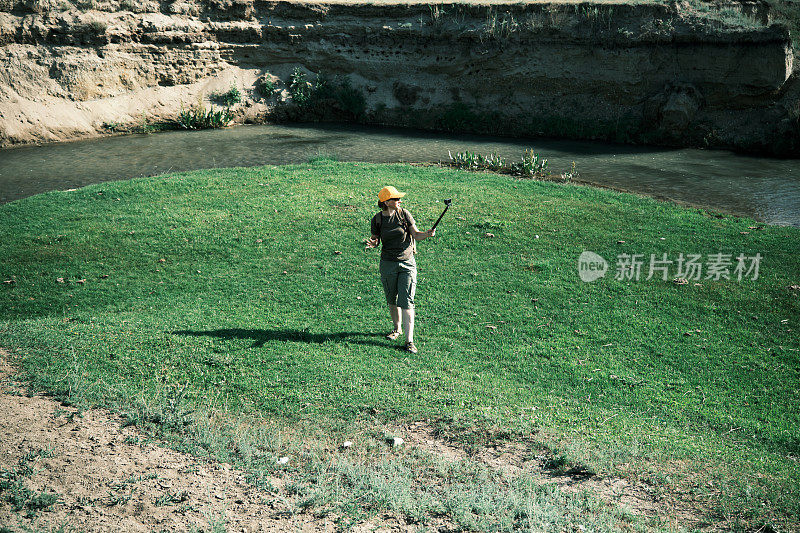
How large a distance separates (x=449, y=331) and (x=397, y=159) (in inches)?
492

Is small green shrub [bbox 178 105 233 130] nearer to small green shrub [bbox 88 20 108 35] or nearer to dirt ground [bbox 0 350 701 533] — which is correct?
small green shrub [bbox 88 20 108 35]

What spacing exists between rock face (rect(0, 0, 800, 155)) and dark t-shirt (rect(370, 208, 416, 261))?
1832 cm

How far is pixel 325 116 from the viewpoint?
2789 cm

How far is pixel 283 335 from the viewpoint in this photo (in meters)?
8.80

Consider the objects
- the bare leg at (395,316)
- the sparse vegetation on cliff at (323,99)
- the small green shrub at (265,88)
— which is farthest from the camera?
the sparse vegetation on cliff at (323,99)

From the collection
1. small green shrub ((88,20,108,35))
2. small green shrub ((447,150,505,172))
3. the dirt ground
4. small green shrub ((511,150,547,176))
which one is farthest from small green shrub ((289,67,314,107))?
the dirt ground

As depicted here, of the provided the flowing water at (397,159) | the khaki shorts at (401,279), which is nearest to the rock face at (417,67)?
the flowing water at (397,159)

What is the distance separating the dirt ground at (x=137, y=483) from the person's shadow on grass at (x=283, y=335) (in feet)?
7.23

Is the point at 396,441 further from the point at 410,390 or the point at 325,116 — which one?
the point at 325,116

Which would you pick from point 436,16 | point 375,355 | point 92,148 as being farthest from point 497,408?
point 436,16

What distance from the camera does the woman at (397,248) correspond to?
8156 mm

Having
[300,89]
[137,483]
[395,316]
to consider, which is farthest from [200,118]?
[137,483]

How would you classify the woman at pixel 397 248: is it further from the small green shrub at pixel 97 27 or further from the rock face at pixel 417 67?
the small green shrub at pixel 97 27

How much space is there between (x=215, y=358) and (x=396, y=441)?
2773 millimetres
